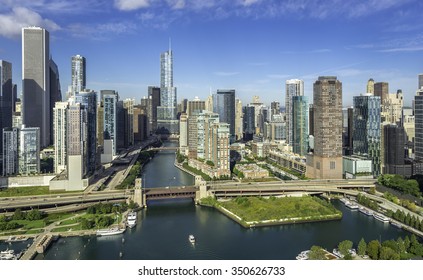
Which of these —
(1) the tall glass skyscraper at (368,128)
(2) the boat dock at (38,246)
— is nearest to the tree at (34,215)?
(2) the boat dock at (38,246)

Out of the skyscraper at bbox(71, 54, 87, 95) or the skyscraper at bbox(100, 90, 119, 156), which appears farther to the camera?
the skyscraper at bbox(71, 54, 87, 95)

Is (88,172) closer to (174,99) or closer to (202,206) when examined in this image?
(202,206)

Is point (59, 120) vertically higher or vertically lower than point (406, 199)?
higher

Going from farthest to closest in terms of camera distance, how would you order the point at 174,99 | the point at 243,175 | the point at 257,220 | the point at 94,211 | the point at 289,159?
the point at 174,99, the point at 289,159, the point at 243,175, the point at 94,211, the point at 257,220

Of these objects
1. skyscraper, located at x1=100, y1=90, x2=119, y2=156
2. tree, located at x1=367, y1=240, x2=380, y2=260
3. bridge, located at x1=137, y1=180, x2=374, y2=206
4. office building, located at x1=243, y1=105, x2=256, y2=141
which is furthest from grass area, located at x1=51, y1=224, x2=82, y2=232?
office building, located at x1=243, y1=105, x2=256, y2=141

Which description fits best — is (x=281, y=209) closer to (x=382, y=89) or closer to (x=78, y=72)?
(x=382, y=89)

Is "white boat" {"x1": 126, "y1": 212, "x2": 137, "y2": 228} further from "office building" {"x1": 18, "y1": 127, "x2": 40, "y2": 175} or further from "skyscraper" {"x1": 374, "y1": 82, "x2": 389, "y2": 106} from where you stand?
"skyscraper" {"x1": 374, "y1": 82, "x2": 389, "y2": 106}

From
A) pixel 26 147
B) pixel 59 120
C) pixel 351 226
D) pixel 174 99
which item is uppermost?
pixel 174 99

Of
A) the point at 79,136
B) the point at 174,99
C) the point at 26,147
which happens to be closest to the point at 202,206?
the point at 79,136
